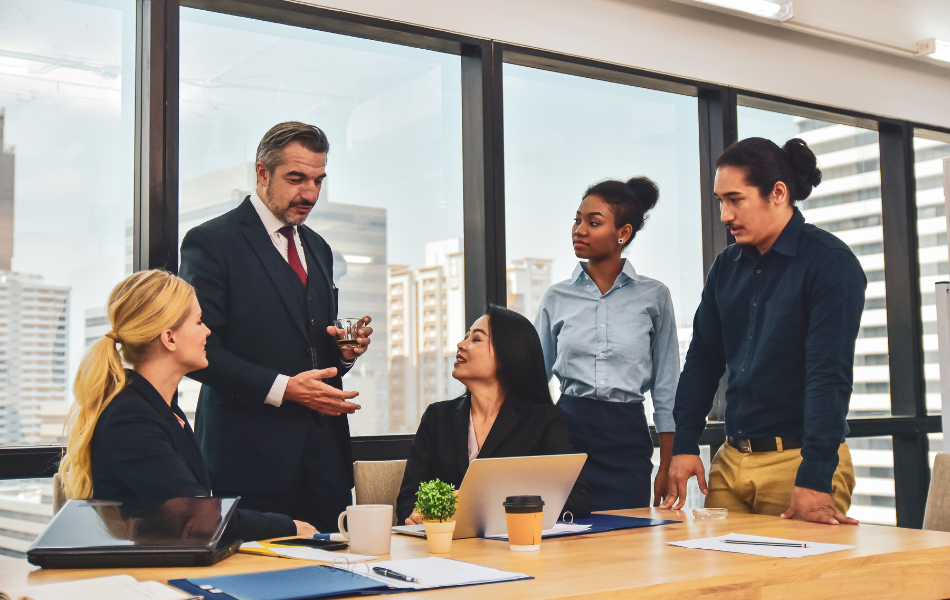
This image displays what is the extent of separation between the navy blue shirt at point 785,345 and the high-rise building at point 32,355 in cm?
198

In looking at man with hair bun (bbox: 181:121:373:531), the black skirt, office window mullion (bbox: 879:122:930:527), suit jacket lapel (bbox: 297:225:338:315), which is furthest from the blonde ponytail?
office window mullion (bbox: 879:122:930:527)

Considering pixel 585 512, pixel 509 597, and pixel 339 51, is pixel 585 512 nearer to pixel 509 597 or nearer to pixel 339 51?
pixel 509 597

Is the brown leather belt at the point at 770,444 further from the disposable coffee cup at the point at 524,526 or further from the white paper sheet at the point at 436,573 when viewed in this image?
the white paper sheet at the point at 436,573

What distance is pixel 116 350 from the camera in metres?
2.03

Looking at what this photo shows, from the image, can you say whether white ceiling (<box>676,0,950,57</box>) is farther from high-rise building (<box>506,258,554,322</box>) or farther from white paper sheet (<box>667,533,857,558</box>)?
white paper sheet (<box>667,533,857,558</box>)

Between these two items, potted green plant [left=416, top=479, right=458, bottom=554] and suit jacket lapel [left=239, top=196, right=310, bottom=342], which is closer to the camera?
potted green plant [left=416, top=479, right=458, bottom=554]

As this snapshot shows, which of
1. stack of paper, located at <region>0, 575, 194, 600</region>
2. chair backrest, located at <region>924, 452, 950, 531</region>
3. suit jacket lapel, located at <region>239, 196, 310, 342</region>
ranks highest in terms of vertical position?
suit jacket lapel, located at <region>239, 196, 310, 342</region>

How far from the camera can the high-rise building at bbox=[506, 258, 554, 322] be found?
12.6 ft

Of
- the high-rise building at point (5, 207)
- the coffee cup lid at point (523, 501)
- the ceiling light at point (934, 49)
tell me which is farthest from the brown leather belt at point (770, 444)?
the ceiling light at point (934, 49)

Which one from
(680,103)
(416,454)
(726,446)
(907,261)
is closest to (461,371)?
(416,454)

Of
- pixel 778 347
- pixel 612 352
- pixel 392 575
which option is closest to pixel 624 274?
pixel 612 352

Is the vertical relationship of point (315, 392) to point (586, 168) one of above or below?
below

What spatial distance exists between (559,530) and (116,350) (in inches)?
42.8

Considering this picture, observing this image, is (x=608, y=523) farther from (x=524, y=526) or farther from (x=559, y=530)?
(x=524, y=526)
